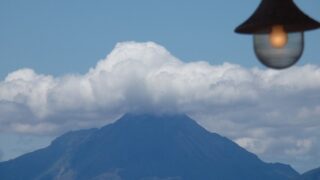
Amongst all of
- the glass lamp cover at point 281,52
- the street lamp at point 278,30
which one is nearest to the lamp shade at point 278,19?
the street lamp at point 278,30

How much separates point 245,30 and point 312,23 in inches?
21.1

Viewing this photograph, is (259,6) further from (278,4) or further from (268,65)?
(268,65)

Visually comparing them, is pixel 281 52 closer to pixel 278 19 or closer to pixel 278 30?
pixel 278 30

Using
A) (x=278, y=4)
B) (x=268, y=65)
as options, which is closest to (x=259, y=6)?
(x=278, y=4)

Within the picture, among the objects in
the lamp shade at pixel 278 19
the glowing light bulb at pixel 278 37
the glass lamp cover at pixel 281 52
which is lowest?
the glass lamp cover at pixel 281 52

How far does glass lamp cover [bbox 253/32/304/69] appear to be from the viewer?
17.9 feet

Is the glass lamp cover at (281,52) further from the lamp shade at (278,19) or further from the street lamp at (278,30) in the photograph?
the lamp shade at (278,19)

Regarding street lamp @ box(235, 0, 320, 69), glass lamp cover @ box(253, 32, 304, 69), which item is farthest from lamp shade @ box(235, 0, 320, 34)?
glass lamp cover @ box(253, 32, 304, 69)

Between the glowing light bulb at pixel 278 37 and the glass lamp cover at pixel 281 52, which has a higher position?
the glowing light bulb at pixel 278 37

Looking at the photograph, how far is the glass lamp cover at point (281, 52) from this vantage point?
544 centimetres

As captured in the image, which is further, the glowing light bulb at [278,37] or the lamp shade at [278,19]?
the lamp shade at [278,19]

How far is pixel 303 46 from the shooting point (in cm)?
552

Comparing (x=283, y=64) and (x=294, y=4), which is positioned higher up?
(x=294, y=4)

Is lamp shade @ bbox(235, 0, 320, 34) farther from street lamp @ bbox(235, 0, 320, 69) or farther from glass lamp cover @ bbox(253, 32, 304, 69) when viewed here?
glass lamp cover @ bbox(253, 32, 304, 69)
